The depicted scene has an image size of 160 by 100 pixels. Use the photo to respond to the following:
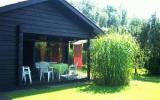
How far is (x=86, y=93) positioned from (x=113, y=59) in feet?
9.63

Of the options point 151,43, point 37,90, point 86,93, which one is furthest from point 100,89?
point 151,43

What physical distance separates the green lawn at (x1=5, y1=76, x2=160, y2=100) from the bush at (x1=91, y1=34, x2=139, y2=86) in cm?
62

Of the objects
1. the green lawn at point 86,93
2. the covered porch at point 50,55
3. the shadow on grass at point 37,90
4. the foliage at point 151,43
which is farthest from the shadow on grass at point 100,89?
the foliage at point 151,43

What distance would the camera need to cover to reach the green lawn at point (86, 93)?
1285 cm

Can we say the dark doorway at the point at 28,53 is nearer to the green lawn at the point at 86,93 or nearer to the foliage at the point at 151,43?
the green lawn at the point at 86,93

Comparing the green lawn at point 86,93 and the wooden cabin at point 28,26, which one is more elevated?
the wooden cabin at point 28,26

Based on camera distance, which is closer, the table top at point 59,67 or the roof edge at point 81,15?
the roof edge at point 81,15

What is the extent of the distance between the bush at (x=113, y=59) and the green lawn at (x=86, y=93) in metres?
0.62

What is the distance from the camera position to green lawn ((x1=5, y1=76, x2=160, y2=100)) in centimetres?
1285

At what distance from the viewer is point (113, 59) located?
16.1m

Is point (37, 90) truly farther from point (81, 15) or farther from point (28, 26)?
point (81, 15)

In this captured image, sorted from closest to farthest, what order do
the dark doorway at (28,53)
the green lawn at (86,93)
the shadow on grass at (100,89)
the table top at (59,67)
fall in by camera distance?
the green lawn at (86,93) < the shadow on grass at (100,89) < the table top at (59,67) < the dark doorway at (28,53)

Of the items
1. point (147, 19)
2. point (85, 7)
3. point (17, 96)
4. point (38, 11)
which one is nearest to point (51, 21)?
point (38, 11)

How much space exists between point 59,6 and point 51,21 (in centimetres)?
105
